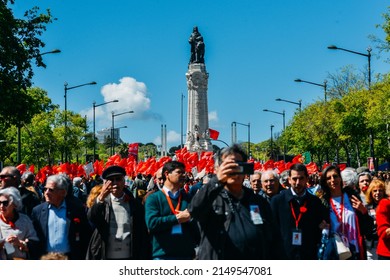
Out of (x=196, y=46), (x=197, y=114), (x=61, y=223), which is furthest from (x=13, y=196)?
(x=196, y=46)

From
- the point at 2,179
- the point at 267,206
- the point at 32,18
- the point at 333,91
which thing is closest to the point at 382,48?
the point at 32,18

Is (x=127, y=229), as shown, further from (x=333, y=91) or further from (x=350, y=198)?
(x=333, y=91)

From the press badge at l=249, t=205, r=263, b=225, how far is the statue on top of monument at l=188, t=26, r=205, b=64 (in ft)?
266

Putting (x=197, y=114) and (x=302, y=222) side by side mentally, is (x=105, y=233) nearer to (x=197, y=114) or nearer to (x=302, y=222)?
(x=302, y=222)

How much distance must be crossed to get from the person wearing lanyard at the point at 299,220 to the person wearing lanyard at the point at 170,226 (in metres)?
0.81

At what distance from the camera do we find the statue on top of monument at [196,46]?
8644 centimetres

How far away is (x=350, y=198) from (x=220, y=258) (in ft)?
8.60

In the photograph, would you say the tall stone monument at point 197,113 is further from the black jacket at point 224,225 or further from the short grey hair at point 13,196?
the black jacket at point 224,225

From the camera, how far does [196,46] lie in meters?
87.9

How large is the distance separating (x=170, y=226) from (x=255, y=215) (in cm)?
166

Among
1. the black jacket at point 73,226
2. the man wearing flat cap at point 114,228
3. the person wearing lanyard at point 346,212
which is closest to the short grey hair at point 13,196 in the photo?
the black jacket at point 73,226

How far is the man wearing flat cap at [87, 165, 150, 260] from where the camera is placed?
6898mm

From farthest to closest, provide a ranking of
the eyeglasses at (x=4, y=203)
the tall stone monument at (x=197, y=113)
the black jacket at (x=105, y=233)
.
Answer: the tall stone monument at (x=197, y=113) → the black jacket at (x=105, y=233) → the eyeglasses at (x=4, y=203)

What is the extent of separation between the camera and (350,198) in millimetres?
7148
